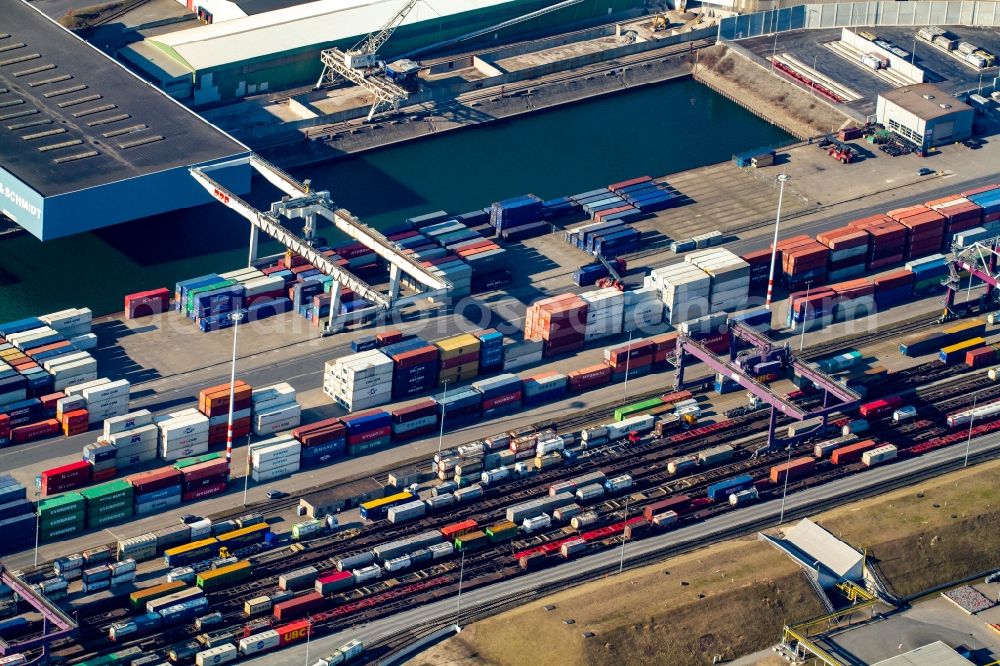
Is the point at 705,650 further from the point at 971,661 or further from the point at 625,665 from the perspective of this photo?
the point at 971,661

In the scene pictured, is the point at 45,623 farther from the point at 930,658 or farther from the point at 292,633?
the point at 930,658

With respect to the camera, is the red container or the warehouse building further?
the red container

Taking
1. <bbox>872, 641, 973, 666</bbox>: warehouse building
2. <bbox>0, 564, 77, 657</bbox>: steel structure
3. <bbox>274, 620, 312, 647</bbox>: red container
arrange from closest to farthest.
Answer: <bbox>0, 564, 77, 657</bbox>: steel structure → <bbox>872, 641, 973, 666</bbox>: warehouse building → <bbox>274, 620, 312, 647</bbox>: red container

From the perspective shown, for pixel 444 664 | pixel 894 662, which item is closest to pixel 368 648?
pixel 444 664

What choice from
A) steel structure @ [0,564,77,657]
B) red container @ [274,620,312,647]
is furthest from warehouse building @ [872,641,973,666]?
steel structure @ [0,564,77,657]

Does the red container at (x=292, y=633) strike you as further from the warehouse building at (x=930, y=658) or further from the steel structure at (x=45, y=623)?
the warehouse building at (x=930, y=658)

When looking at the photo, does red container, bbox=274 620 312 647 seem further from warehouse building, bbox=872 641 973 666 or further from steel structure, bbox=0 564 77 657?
warehouse building, bbox=872 641 973 666

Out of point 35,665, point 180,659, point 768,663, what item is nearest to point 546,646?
point 768,663
